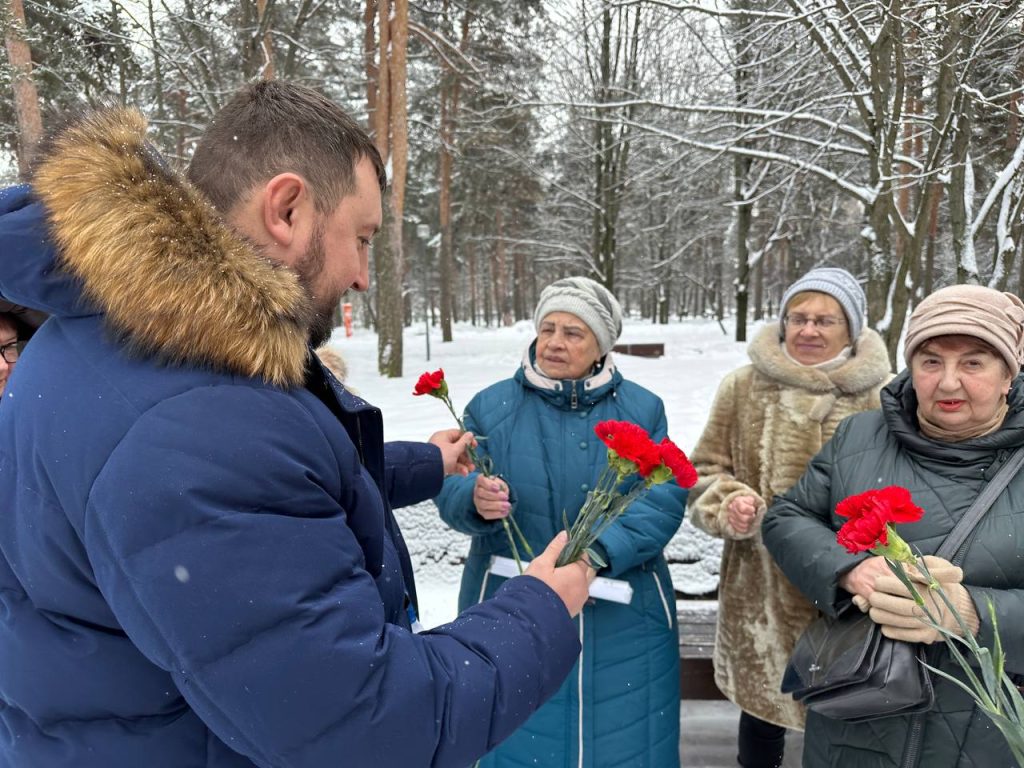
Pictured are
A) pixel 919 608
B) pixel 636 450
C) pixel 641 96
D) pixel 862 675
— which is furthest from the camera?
pixel 641 96

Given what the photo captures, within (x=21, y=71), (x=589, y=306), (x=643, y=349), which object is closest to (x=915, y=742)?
(x=589, y=306)

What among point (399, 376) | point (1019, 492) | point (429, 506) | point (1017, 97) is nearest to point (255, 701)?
point (1019, 492)

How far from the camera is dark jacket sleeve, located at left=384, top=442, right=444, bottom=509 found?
177 centimetres

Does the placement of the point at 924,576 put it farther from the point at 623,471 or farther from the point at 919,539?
the point at 919,539

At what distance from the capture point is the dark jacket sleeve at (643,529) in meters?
2.03

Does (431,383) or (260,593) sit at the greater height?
(431,383)

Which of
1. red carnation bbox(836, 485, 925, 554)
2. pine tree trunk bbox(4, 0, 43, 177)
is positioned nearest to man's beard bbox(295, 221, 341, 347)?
red carnation bbox(836, 485, 925, 554)

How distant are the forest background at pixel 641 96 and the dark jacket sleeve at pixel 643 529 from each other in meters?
1.76

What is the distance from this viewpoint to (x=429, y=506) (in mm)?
4207

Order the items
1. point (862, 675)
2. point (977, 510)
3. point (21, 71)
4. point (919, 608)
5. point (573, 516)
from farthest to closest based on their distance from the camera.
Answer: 1. point (21, 71)
2. point (573, 516)
3. point (977, 510)
4. point (862, 675)
5. point (919, 608)

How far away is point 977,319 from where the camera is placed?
1711 millimetres

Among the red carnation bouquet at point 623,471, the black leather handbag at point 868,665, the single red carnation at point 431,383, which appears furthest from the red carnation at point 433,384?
the black leather handbag at point 868,665

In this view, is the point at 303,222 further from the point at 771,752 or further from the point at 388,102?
the point at 388,102

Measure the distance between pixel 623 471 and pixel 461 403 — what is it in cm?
744
